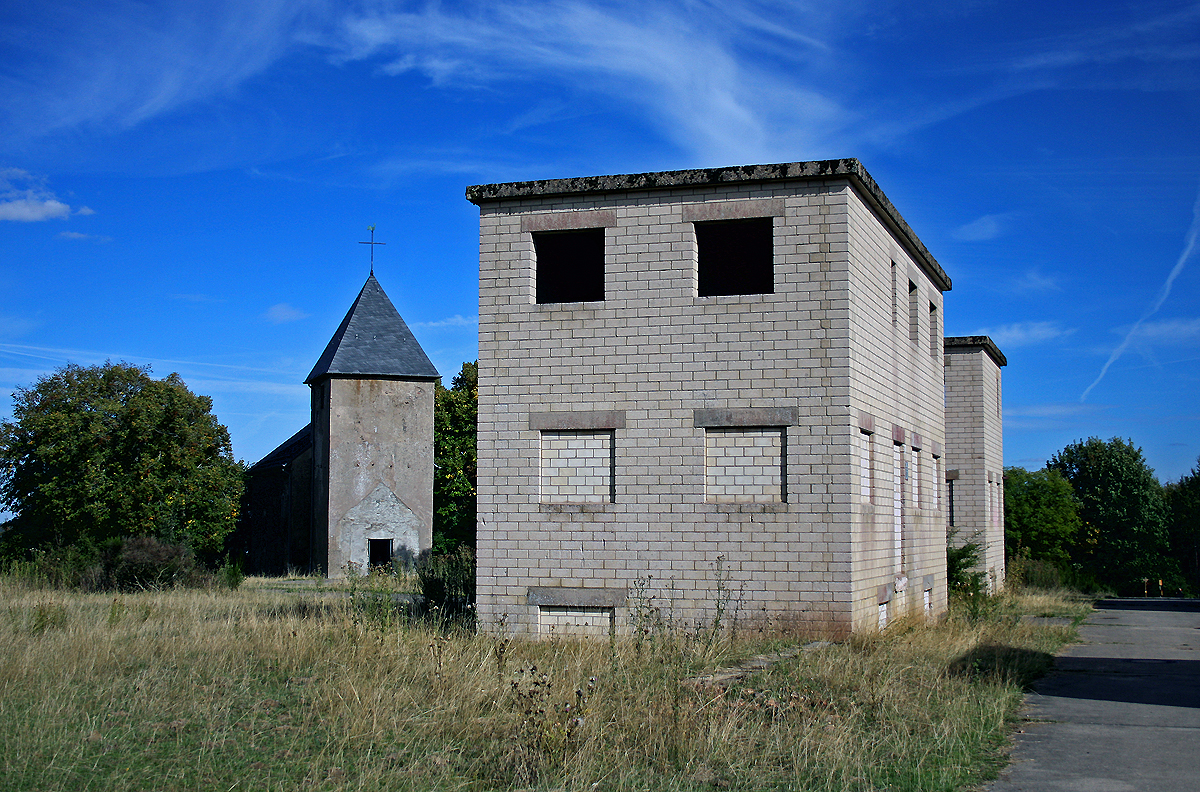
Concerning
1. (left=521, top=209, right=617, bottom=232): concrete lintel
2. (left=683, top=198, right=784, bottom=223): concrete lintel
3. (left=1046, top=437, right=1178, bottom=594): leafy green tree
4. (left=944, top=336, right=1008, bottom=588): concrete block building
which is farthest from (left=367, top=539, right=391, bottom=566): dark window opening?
(left=1046, top=437, right=1178, bottom=594): leafy green tree

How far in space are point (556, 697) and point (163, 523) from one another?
23.5 m

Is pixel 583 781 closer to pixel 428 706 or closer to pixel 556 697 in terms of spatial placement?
pixel 556 697

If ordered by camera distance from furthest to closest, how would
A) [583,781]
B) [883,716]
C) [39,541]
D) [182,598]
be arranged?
[39,541] → [182,598] → [883,716] → [583,781]

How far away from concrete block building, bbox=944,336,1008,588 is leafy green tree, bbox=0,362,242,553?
21566mm

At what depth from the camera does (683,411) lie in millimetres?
13258

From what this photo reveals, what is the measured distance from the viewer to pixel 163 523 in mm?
28188

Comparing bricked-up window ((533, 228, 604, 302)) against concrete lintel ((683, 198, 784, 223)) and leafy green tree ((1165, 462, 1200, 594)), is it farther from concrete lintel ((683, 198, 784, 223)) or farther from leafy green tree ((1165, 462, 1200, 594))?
leafy green tree ((1165, 462, 1200, 594))

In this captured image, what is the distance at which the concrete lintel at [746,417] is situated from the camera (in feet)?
42.4

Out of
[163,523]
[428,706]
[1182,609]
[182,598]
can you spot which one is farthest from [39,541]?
[1182,609]

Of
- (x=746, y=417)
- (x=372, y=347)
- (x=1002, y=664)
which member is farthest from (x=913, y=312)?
(x=372, y=347)

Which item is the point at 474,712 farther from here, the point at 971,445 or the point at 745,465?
the point at 971,445

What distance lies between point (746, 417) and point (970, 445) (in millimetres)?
15251

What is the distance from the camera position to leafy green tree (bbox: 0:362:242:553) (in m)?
26.9

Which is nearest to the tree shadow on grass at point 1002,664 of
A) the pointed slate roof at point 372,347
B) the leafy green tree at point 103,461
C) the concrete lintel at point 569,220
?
the concrete lintel at point 569,220
